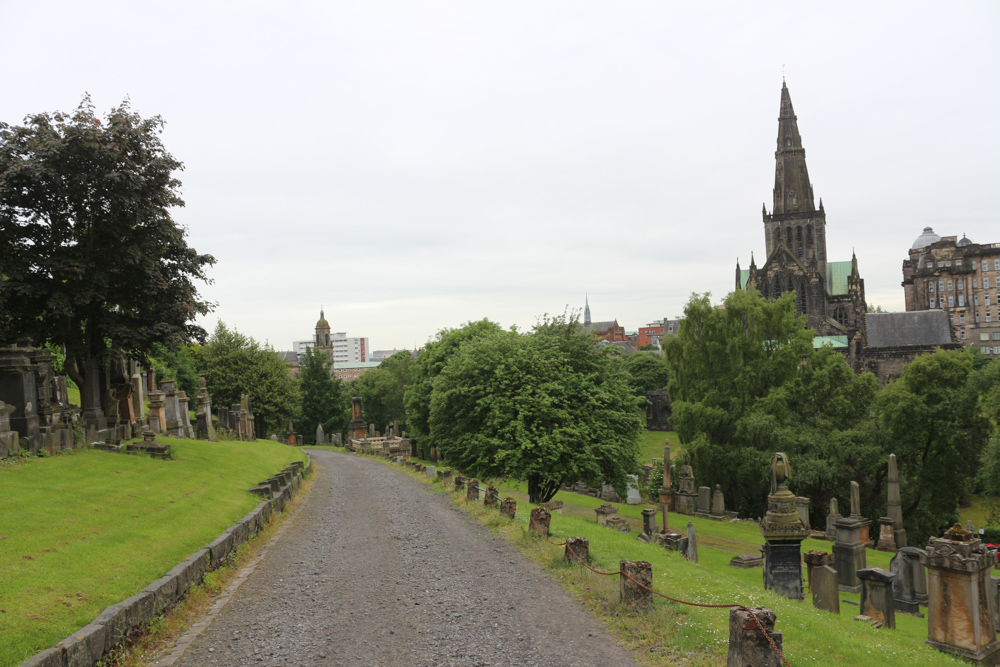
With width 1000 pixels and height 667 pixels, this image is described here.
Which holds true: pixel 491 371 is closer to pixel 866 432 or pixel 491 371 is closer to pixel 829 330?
pixel 866 432

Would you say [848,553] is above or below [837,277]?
below

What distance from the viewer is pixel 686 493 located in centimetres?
3325

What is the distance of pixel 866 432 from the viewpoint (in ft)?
104

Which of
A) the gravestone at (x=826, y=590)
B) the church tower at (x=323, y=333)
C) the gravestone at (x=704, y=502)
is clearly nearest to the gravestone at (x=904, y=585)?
the gravestone at (x=826, y=590)

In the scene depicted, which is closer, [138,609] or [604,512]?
[138,609]

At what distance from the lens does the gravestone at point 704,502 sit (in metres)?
32.6

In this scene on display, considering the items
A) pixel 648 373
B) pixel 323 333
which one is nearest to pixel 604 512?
pixel 648 373

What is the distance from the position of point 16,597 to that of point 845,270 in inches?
3638

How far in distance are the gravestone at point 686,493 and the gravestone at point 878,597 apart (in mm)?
19681

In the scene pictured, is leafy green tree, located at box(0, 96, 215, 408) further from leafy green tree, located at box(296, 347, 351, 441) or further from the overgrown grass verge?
leafy green tree, located at box(296, 347, 351, 441)

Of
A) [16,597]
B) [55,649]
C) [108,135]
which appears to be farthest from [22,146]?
[55,649]

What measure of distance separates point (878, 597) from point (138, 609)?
13.2 metres

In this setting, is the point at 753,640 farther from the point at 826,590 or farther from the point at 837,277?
the point at 837,277

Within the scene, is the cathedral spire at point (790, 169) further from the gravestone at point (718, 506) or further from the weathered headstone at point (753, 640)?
the weathered headstone at point (753, 640)
